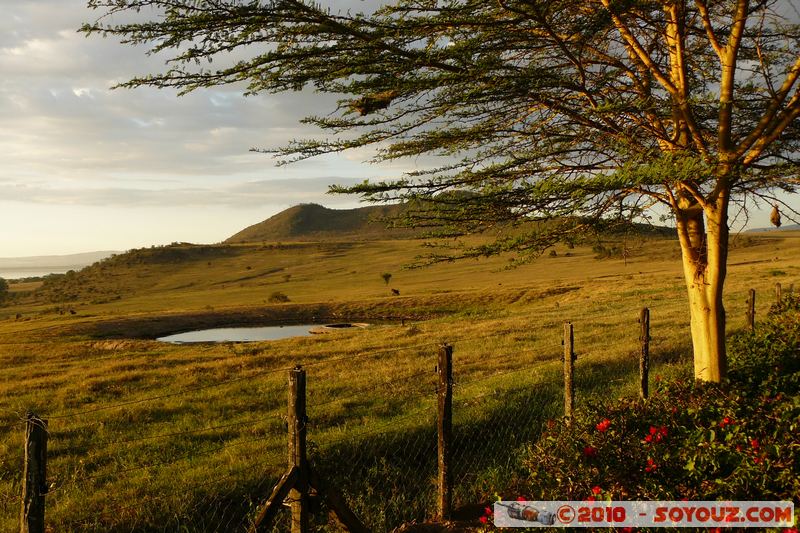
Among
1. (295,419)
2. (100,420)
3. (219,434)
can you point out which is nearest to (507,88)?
(295,419)

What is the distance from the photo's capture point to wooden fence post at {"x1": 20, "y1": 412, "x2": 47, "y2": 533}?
3705mm

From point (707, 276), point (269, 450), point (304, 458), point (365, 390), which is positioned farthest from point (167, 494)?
point (707, 276)

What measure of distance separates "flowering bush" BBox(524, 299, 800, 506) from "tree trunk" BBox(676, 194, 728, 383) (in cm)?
126

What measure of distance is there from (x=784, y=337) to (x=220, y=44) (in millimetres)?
11353

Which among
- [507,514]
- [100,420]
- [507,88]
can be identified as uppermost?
[507,88]

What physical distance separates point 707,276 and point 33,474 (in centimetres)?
852

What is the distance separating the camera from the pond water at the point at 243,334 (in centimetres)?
3528

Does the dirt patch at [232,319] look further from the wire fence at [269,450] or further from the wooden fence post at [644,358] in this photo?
the wooden fence post at [644,358]

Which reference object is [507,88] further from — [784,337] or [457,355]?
[457,355]

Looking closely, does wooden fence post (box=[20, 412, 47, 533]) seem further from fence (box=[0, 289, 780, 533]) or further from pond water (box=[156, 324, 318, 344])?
pond water (box=[156, 324, 318, 344])

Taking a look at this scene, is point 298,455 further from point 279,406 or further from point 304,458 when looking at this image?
point 279,406

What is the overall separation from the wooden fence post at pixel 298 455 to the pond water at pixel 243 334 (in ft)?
101

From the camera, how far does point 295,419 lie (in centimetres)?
450

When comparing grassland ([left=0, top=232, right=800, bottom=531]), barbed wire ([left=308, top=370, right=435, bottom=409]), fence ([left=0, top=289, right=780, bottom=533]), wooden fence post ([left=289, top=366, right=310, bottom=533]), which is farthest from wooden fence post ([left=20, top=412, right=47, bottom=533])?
barbed wire ([left=308, top=370, right=435, bottom=409])
